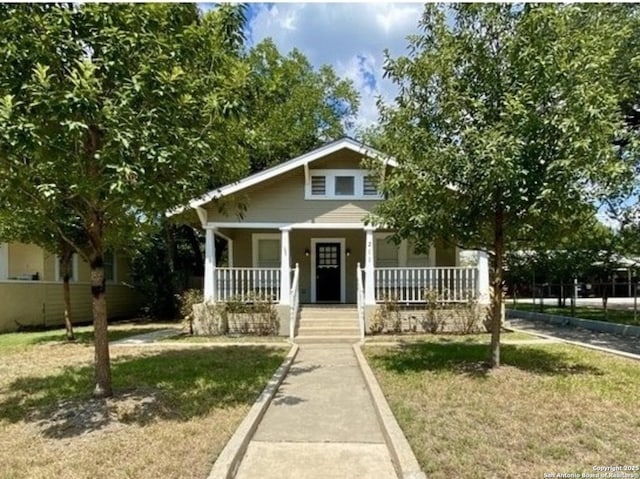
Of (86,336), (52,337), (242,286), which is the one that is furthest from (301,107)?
(52,337)

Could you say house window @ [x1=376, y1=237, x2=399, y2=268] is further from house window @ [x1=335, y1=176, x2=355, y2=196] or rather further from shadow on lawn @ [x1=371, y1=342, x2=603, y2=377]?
shadow on lawn @ [x1=371, y1=342, x2=603, y2=377]

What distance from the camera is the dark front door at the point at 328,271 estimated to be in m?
16.6

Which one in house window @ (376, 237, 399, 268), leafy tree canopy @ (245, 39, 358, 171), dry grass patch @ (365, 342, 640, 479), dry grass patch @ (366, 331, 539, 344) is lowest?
dry grass patch @ (366, 331, 539, 344)

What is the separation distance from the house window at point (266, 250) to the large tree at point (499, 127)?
8.48 metres

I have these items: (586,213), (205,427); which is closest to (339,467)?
(205,427)

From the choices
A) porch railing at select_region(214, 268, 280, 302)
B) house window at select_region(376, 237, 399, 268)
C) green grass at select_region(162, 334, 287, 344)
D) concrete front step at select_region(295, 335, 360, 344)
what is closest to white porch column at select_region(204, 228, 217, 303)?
porch railing at select_region(214, 268, 280, 302)

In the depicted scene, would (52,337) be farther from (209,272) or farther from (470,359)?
(470,359)

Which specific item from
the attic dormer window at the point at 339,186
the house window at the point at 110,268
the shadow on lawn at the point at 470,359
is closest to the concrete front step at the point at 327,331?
the shadow on lawn at the point at 470,359

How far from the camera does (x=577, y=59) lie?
6.76 metres

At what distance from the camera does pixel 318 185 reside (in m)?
14.5

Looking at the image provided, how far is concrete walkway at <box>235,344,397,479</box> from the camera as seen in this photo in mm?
4356

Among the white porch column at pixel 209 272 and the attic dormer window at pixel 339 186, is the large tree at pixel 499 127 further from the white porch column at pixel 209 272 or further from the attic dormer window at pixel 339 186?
the white porch column at pixel 209 272

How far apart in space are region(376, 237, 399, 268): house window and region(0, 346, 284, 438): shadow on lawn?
284 inches

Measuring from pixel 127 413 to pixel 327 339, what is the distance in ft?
22.1
